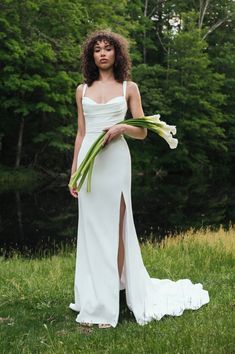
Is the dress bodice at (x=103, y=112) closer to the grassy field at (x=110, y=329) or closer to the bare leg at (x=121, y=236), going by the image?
the bare leg at (x=121, y=236)

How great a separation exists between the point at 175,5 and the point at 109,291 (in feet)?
129

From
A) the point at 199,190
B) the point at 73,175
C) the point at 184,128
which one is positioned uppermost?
the point at 73,175

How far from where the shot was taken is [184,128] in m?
37.2

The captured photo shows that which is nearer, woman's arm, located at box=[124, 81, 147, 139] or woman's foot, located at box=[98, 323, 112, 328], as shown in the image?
woman's foot, located at box=[98, 323, 112, 328]

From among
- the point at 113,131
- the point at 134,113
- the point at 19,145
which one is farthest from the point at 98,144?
the point at 19,145

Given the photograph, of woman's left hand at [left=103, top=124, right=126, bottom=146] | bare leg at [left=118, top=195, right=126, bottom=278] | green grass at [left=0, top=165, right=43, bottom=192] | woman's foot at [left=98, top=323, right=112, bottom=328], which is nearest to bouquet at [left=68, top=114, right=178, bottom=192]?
woman's left hand at [left=103, top=124, right=126, bottom=146]

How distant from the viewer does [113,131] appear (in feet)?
15.9

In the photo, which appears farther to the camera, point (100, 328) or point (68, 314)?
point (68, 314)

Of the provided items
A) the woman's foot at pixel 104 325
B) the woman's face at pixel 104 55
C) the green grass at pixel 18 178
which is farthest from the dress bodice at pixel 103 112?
the green grass at pixel 18 178

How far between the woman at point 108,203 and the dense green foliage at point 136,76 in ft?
72.7

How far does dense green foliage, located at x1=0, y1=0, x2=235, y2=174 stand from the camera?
28141mm

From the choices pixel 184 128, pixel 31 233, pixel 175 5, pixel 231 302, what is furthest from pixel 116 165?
pixel 175 5

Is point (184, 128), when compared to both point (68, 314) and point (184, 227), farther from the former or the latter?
point (68, 314)

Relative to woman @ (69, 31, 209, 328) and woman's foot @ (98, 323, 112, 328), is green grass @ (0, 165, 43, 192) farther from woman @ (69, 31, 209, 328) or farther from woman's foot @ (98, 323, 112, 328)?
woman's foot @ (98, 323, 112, 328)
